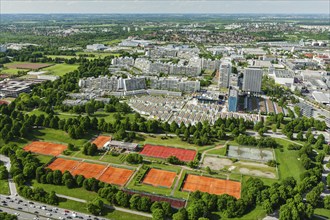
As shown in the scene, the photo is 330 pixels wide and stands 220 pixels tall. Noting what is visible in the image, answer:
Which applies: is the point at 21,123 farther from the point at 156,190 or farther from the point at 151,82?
the point at 151,82

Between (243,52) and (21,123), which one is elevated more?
(243,52)

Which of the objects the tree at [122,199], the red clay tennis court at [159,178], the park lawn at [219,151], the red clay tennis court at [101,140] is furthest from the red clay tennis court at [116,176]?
the park lawn at [219,151]

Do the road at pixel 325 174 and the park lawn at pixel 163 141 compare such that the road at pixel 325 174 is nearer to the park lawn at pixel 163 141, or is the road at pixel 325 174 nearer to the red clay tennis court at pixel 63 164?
the park lawn at pixel 163 141

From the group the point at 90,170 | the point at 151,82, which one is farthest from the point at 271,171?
the point at 151,82

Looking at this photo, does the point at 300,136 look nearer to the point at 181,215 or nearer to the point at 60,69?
the point at 181,215

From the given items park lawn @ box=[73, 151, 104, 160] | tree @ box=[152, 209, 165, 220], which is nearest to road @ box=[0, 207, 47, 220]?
tree @ box=[152, 209, 165, 220]
